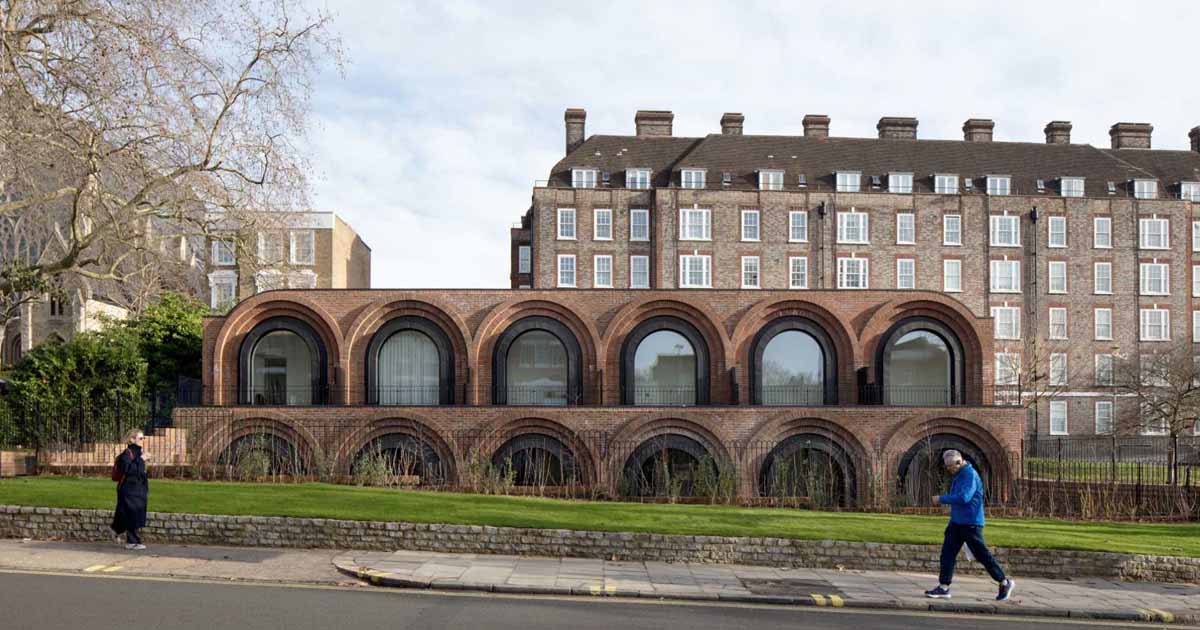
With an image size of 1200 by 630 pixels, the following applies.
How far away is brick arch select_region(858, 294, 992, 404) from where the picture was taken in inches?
1158

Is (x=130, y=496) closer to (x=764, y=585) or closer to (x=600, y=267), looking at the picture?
(x=764, y=585)

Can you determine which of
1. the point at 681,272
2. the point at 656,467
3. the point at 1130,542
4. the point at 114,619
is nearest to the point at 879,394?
the point at 656,467

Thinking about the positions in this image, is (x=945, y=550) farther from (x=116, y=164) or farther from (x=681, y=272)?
(x=681, y=272)

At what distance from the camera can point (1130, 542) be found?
1683 cm

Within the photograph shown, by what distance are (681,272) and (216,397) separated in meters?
31.6

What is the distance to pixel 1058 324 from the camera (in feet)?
188

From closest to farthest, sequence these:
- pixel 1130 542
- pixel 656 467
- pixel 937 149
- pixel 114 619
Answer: pixel 114 619
pixel 1130 542
pixel 656 467
pixel 937 149

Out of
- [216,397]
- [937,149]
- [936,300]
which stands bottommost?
[216,397]

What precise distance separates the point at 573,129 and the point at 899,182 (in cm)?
2016

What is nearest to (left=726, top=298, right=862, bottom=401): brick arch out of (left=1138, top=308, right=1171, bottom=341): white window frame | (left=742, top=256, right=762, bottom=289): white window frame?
(left=742, top=256, right=762, bottom=289): white window frame

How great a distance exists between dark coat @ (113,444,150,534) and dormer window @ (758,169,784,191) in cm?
4645

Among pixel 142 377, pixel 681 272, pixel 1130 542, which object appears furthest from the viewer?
pixel 681 272

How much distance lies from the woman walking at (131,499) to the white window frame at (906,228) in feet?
160

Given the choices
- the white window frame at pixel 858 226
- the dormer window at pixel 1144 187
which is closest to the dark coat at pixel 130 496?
the white window frame at pixel 858 226
